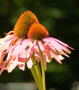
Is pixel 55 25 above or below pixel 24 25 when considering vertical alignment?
above

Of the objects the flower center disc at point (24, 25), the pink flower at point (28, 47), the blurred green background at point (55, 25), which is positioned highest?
the blurred green background at point (55, 25)

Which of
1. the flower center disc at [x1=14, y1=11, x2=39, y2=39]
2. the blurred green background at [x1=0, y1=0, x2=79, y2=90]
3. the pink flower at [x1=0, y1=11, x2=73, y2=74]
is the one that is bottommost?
the pink flower at [x1=0, y1=11, x2=73, y2=74]

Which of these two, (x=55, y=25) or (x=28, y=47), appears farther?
(x=55, y=25)

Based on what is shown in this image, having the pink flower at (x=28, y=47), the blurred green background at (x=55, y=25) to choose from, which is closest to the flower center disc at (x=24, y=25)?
the pink flower at (x=28, y=47)

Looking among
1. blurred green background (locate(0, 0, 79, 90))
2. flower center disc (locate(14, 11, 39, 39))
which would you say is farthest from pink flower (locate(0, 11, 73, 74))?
blurred green background (locate(0, 0, 79, 90))

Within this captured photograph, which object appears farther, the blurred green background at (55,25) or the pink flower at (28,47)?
the blurred green background at (55,25)

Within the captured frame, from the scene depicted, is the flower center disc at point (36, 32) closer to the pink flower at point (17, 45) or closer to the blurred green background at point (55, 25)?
the pink flower at point (17, 45)

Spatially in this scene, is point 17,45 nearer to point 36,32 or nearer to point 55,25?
point 36,32

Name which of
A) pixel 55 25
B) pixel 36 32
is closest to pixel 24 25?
pixel 36 32

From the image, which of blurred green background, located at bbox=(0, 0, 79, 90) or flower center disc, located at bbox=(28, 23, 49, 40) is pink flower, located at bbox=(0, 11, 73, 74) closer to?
flower center disc, located at bbox=(28, 23, 49, 40)
